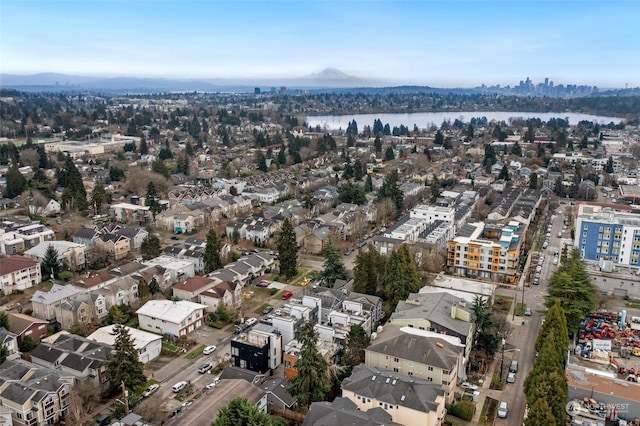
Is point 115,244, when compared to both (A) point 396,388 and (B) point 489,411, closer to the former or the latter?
(A) point 396,388

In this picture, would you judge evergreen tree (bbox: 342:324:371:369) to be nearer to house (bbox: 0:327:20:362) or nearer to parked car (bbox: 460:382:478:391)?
parked car (bbox: 460:382:478:391)

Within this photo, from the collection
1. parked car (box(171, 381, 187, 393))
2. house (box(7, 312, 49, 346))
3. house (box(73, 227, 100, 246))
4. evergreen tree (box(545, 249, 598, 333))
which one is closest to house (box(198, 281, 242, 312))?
parked car (box(171, 381, 187, 393))

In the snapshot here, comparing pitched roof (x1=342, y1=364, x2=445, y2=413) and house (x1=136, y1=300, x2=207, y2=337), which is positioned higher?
pitched roof (x1=342, y1=364, x2=445, y2=413)

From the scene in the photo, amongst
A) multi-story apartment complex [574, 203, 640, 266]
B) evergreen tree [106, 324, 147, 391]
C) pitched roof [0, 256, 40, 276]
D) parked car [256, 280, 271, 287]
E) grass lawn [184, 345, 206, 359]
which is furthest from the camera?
multi-story apartment complex [574, 203, 640, 266]

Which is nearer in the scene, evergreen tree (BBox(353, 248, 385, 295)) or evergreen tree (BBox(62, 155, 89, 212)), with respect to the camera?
evergreen tree (BBox(353, 248, 385, 295))

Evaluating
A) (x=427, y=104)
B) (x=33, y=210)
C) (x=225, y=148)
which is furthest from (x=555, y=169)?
(x=427, y=104)

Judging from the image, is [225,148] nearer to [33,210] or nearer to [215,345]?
[33,210]
